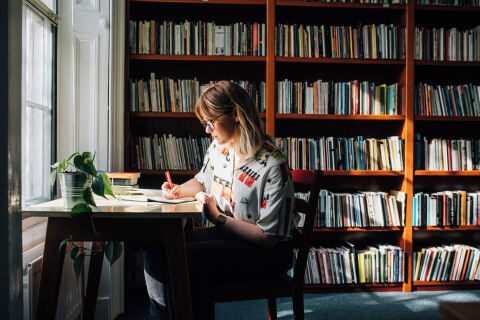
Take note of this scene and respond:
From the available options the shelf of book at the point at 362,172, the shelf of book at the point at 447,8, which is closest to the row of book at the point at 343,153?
the shelf of book at the point at 362,172

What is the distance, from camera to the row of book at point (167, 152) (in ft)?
8.18

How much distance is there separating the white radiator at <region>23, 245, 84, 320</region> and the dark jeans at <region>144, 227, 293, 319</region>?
1.14 feet

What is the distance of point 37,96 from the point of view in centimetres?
181

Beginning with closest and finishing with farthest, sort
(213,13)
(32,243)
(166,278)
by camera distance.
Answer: (166,278), (32,243), (213,13)

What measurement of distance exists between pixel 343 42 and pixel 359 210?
3.77 ft

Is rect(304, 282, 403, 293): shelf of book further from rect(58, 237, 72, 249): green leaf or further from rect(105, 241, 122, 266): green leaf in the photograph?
rect(58, 237, 72, 249): green leaf

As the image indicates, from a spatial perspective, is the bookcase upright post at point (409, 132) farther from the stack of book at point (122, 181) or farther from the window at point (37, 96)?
the window at point (37, 96)

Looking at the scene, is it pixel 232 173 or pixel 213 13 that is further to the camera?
pixel 213 13

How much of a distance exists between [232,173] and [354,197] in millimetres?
1252

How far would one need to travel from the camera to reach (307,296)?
2.48 m

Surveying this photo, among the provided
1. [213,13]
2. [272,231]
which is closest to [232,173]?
[272,231]

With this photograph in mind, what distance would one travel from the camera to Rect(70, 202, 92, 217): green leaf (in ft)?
3.81

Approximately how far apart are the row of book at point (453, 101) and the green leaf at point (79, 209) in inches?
90.6

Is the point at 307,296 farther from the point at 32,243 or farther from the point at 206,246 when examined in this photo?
the point at 32,243
